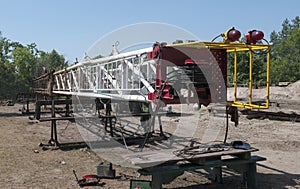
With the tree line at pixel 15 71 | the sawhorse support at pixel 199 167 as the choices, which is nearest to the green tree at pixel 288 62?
the tree line at pixel 15 71

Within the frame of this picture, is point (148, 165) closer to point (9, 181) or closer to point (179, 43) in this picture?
point (179, 43)

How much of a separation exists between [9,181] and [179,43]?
4260 millimetres

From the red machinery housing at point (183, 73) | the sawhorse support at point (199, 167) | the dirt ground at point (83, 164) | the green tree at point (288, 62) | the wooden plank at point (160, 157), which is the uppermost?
the green tree at point (288, 62)

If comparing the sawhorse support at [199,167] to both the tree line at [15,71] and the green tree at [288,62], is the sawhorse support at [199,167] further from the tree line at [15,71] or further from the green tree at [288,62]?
the green tree at [288,62]

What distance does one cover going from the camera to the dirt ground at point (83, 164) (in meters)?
6.40

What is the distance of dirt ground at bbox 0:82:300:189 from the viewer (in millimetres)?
6398

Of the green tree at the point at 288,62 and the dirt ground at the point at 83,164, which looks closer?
the dirt ground at the point at 83,164

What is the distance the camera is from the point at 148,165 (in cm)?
525

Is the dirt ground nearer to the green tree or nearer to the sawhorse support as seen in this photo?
the sawhorse support

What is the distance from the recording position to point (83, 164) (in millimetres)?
7961

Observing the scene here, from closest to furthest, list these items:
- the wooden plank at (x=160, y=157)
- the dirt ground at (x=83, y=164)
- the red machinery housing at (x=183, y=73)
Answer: the wooden plank at (x=160, y=157), the red machinery housing at (x=183, y=73), the dirt ground at (x=83, y=164)

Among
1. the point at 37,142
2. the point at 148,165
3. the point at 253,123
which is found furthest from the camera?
the point at 253,123

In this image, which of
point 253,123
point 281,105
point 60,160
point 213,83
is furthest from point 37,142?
point 281,105

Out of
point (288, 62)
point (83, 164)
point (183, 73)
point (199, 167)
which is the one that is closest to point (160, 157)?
point (199, 167)
